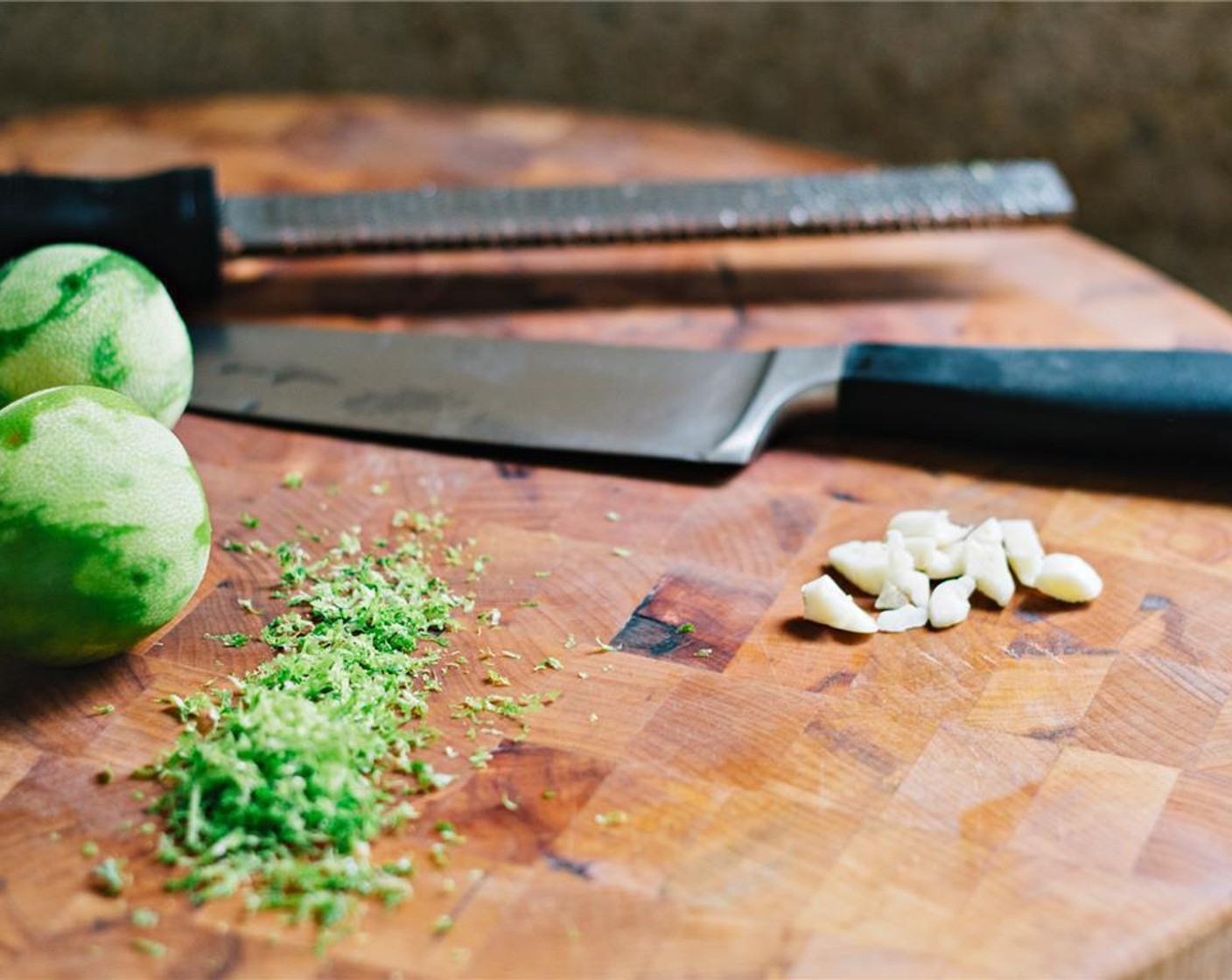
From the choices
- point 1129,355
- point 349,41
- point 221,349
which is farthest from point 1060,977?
point 349,41

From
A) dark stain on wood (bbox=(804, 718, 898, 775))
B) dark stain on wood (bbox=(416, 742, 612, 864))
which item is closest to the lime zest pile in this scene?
dark stain on wood (bbox=(416, 742, 612, 864))

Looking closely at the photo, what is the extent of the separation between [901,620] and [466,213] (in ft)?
2.50

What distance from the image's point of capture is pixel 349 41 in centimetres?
243

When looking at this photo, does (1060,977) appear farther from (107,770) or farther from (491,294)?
(491,294)

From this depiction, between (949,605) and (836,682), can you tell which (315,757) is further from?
(949,605)

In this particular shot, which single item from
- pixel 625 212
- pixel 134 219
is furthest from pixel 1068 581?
pixel 134 219

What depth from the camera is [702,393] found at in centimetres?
129

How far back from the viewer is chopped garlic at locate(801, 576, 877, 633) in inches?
40.5

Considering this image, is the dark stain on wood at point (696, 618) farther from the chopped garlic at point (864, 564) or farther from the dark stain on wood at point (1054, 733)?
the dark stain on wood at point (1054, 733)

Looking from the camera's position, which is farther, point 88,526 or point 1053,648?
point 1053,648

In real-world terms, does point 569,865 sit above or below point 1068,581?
below

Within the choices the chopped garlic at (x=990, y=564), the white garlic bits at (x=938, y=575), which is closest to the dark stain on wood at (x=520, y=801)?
the white garlic bits at (x=938, y=575)

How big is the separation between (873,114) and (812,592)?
1609mm

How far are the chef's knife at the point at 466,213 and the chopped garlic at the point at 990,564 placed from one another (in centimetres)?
53
